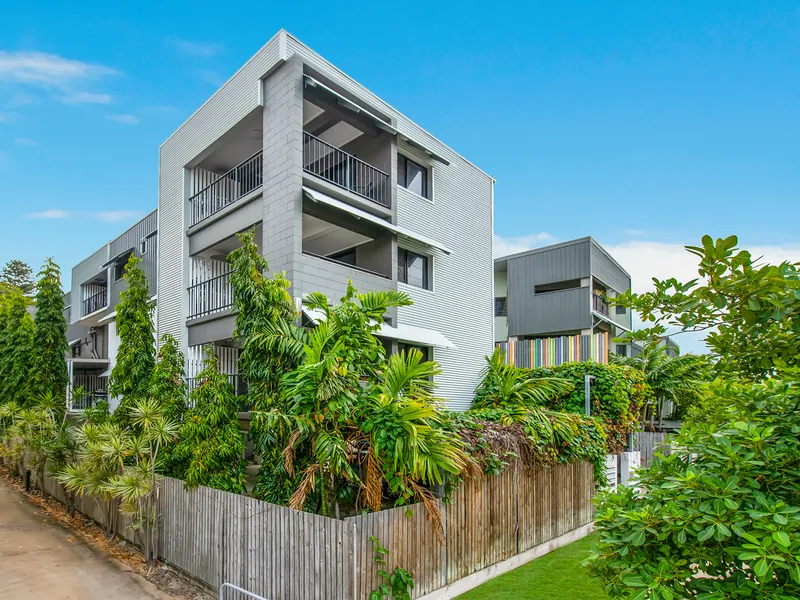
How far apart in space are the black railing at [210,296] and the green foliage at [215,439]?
4856 mm

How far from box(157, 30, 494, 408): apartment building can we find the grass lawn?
6.11 metres

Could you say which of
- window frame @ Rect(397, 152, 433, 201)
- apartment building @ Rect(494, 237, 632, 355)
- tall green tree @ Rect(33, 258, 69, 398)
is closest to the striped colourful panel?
apartment building @ Rect(494, 237, 632, 355)

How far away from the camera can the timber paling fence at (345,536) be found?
684 cm

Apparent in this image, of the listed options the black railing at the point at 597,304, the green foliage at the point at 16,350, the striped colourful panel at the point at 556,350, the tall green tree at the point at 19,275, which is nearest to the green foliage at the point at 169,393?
the green foliage at the point at 16,350

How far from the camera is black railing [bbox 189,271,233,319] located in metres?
14.3

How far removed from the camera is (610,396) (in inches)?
576

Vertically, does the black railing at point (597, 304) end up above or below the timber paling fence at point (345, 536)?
above

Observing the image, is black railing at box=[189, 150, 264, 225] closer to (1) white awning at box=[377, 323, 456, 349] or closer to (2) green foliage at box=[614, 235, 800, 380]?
(1) white awning at box=[377, 323, 456, 349]

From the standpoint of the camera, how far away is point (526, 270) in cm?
2700

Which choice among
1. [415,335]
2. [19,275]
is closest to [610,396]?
[415,335]

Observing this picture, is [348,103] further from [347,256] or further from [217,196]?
[217,196]

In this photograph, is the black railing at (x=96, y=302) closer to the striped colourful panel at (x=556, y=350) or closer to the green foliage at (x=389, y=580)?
the striped colourful panel at (x=556, y=350)

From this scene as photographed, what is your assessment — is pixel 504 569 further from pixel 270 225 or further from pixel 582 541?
pixel 270 225

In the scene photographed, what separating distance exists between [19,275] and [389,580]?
5976 cm
